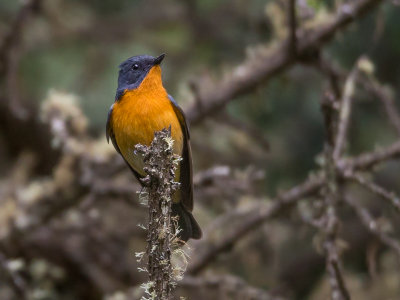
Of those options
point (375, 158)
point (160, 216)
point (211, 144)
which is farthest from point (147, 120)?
point (211, 144)

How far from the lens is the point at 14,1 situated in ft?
24.3

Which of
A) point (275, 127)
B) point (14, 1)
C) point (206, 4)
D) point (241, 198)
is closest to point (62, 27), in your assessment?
point (14, 1)

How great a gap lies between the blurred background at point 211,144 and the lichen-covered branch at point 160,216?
52.8 inches

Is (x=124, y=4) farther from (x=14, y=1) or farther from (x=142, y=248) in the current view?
(x=142, y=248)

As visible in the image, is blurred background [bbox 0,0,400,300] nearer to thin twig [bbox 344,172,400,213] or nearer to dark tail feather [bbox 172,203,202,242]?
thin twig [bbox 344,172,400,213]

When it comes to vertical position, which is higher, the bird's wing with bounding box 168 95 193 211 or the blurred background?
the blurred background

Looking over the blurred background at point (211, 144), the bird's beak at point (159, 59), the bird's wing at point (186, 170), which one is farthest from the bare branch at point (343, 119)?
the bird's beak at point (159, 59)

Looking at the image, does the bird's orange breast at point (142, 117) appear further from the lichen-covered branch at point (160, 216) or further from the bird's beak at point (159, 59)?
the lichen-covered branch at point (160, 216)

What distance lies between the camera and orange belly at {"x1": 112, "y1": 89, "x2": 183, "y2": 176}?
3939 mm

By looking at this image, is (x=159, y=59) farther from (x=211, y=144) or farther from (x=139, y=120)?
(x=211, y=144)

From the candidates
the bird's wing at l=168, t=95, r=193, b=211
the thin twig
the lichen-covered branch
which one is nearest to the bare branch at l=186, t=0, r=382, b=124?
the bird's wing at l=168, t=95, r=193, b=211

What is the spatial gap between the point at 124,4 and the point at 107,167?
3414mm

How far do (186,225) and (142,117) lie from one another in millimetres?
909

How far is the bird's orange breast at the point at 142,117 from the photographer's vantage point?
394cm
